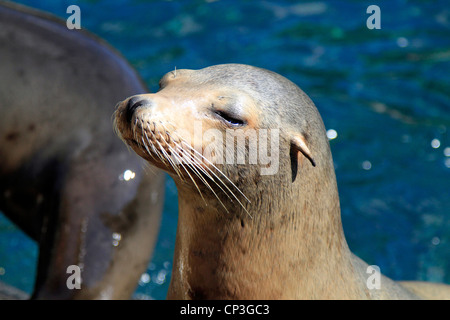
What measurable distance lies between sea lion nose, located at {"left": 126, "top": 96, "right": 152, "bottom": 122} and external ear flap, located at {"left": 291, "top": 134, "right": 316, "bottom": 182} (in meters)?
0.69

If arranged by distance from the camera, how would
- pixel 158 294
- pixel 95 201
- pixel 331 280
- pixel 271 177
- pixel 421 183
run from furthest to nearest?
pixel 421 183, pixel 158 294, pixel 95 201, pixel 331 280, pixel 271 177

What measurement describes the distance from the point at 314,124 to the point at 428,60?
4711mm

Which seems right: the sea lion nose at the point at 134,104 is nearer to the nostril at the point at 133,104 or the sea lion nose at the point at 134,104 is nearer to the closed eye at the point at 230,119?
the nostril at the point at 133,104

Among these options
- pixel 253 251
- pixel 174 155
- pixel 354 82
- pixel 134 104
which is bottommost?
pixel 253 251

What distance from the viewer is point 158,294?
17.5ft

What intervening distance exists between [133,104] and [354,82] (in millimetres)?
4879

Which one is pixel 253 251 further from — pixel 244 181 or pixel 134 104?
pixel 134 104

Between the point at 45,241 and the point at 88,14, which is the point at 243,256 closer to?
the point at 45,241

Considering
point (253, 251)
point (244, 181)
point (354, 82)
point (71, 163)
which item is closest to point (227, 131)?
point (244, 181)

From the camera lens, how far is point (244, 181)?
299 cm

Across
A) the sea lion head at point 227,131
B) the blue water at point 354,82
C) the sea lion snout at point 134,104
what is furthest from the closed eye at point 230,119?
the blue water at point 354,82

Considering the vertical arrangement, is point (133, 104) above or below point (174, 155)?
above
